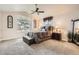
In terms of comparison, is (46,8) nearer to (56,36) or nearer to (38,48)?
(56,36)

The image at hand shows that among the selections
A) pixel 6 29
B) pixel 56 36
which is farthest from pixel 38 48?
pixel 6 29

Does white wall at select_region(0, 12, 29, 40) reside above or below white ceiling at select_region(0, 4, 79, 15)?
below

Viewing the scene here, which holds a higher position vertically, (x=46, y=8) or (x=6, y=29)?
(x=46, y=8)

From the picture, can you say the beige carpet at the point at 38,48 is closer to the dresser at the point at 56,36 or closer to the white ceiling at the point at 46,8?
the dresser at the point at 56,36

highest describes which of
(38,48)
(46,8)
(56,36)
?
(46,8)

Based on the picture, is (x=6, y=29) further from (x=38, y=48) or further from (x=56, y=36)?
(x=56, y=36)

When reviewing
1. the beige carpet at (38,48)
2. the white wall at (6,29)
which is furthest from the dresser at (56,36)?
the white wall at (6,29)

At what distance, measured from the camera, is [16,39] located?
3238mm

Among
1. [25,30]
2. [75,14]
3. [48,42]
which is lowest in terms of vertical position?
[48,42]

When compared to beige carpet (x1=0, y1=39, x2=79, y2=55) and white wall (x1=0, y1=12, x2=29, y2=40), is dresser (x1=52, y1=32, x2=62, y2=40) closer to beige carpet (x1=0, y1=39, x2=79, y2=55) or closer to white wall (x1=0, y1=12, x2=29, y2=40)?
beige carpet (x1=0, y1=39, x2=79, y2=55)

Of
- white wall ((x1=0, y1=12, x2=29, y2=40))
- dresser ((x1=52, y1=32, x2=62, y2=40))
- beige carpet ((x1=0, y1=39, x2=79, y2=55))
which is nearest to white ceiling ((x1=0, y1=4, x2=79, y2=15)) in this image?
white wall ((x1=0, y1=12, x2=29, y2=40))

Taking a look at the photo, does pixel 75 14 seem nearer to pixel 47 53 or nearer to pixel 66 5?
pixel 66 5
